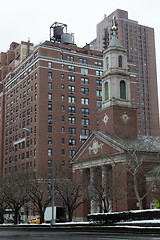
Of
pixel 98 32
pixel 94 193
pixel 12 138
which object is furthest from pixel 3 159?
pixel 98 32

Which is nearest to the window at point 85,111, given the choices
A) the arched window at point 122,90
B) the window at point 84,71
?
the window at point 84,71

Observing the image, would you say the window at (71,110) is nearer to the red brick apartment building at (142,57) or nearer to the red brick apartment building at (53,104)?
the red brick apartment building at (53,104)

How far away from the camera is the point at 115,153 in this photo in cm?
5281

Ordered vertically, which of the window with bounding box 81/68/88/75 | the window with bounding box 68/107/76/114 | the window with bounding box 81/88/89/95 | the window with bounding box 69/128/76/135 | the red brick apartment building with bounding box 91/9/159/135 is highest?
the red brick apartment building with bounding box 91/9/159/135

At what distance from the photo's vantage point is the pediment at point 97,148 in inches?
2124

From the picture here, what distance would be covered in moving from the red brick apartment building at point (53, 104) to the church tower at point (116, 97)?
25.5m

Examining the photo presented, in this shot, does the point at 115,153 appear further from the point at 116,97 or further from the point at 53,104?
the point at 53,104

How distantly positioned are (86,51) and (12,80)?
23581 mm

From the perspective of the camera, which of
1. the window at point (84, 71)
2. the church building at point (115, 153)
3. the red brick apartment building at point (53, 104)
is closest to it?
the church building at point (115, 153)

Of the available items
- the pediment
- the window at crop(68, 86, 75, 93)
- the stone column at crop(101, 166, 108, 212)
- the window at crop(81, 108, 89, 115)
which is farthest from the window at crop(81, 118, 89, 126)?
the stone column at crop(101, 166, 108, 212)

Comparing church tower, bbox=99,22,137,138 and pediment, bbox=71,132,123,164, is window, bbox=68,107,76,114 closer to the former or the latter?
church tower, bbox=99,22,137,138

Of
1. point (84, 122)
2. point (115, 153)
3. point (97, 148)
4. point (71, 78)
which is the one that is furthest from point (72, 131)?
point (115, 153)

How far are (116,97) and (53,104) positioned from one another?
30.9 meters

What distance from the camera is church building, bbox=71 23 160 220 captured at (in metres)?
49.8
